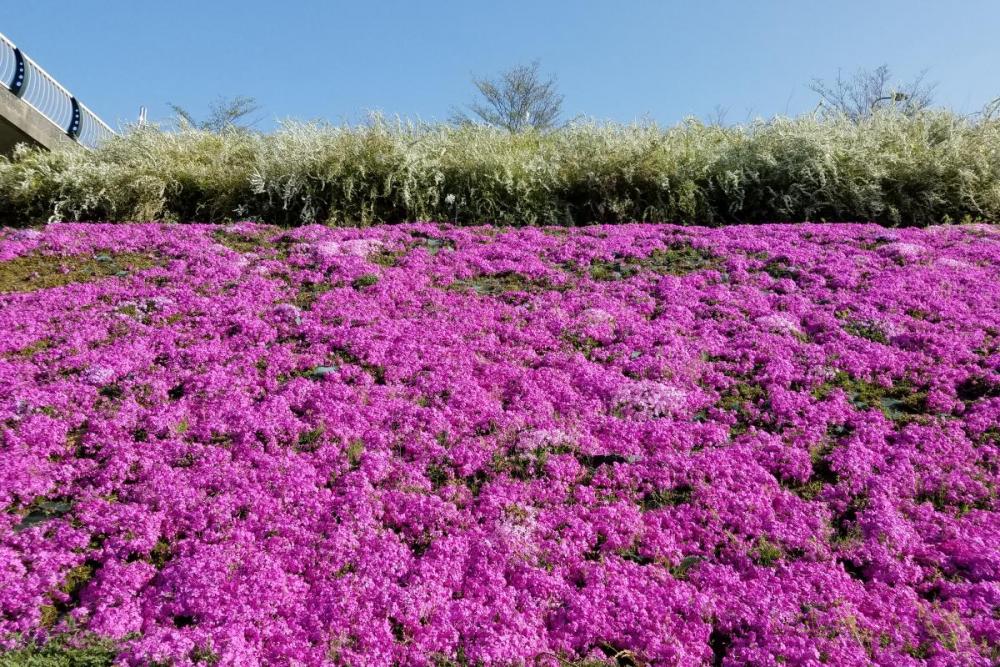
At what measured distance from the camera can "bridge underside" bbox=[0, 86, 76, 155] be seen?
78.6 feet

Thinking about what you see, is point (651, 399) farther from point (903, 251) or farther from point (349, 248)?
point (903, 251)

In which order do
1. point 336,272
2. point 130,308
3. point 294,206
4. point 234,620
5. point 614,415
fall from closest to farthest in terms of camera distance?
point 234,620, point 614,415, point 130,308, point 336,272, point 294,206

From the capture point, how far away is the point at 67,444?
6.53m

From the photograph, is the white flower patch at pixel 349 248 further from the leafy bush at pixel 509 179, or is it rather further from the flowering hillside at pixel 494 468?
the leafy bush at pixel 509 179

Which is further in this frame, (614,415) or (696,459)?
(614,415)

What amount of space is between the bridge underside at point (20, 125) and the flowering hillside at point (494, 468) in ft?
54.8

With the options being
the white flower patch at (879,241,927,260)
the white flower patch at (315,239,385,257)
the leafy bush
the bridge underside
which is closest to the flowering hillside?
the white flower patch at (315,239,385,257)

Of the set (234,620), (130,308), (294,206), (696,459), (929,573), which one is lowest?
(234,620)

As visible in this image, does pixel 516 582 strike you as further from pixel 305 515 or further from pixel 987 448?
pixel 987 448

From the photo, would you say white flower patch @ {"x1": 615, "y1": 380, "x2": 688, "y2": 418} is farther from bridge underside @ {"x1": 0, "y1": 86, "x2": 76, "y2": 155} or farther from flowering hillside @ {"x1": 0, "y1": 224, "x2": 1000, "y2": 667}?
bridge underside @ {"x1": 0, "y1": 86, "x2": 76, "y2": 155}

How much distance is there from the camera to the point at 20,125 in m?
24.5

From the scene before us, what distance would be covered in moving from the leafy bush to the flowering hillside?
4.80 m

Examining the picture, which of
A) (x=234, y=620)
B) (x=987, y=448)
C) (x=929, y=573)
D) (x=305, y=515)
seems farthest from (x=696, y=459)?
(x=234, y=620)

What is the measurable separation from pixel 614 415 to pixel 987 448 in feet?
11.7
